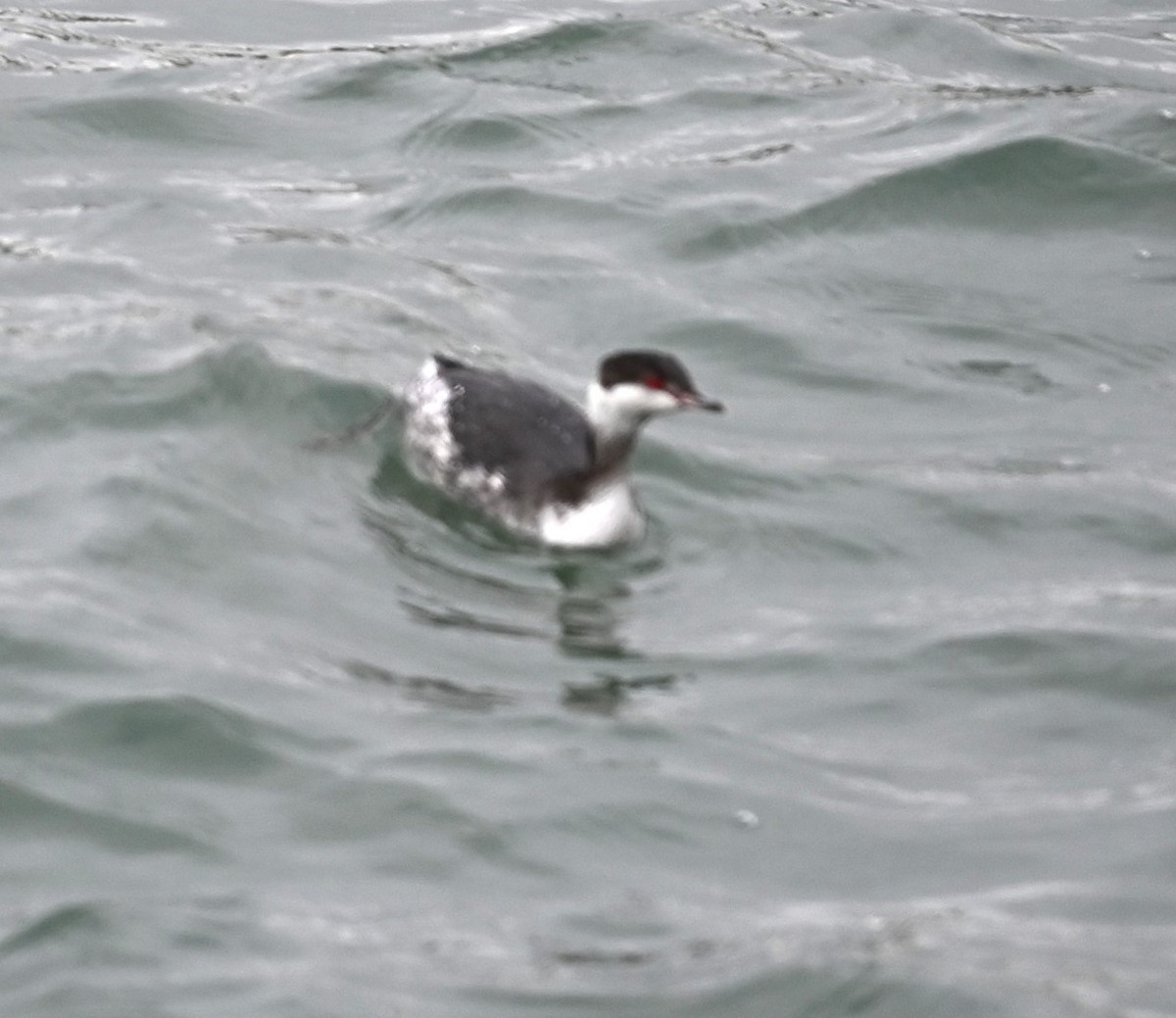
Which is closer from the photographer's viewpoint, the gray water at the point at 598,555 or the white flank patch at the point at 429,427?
the gray water at the point at 598,555

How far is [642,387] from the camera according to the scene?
12344 mm

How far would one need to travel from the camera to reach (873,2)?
1934 centimetres

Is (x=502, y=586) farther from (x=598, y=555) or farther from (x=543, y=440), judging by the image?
(x=543, y=440)

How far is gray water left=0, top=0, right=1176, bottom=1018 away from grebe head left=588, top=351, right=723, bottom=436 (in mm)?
619

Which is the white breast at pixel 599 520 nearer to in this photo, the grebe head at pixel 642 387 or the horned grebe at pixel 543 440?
the horned grebe at pixel 543 440

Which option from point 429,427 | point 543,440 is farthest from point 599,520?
point 429,427

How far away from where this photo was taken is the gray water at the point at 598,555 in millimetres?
9430

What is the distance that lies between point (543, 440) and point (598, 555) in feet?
2.38

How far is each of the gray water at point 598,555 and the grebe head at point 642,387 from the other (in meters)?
0.62

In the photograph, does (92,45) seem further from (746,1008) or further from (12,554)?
(746,1008)

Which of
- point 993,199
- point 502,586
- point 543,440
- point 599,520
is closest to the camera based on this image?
point 502,586

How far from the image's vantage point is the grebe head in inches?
484

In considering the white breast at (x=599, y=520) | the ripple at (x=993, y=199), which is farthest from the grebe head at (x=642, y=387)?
the ripple at (x=993, y=199)

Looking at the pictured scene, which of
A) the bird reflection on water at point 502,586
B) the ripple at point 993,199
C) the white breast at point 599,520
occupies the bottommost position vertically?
the bird reflection on water at point 502,586
